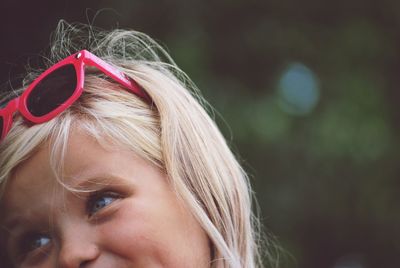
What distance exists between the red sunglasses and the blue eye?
0.93 feet

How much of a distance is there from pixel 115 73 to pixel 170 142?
285 mm

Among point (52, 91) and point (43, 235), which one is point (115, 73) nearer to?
point (52, 91)

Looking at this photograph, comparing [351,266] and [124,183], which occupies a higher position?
[124,183]

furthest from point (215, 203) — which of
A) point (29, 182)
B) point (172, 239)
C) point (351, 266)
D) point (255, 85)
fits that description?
point (351, 266)

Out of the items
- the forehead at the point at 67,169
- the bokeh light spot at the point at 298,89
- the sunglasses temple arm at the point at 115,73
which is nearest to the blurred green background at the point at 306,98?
the bokeh light spot at the point at 298,89

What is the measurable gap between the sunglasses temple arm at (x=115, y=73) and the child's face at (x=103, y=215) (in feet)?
0.84

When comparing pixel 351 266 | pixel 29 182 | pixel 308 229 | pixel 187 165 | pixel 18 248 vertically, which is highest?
pixel 187 165

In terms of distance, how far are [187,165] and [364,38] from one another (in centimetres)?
356

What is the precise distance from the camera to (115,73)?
85.5 inches

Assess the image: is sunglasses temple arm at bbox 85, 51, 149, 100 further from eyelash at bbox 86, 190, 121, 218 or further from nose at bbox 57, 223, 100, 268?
nose at bbox 57, 223, 100, 268

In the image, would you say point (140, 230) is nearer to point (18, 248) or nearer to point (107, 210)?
point (107, 210)

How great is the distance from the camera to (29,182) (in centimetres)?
200

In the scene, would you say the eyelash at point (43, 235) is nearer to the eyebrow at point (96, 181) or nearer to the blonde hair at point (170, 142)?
the eyebrow at point (96, 181)

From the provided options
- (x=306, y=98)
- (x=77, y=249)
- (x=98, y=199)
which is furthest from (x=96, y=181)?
(x=306, y=98)
